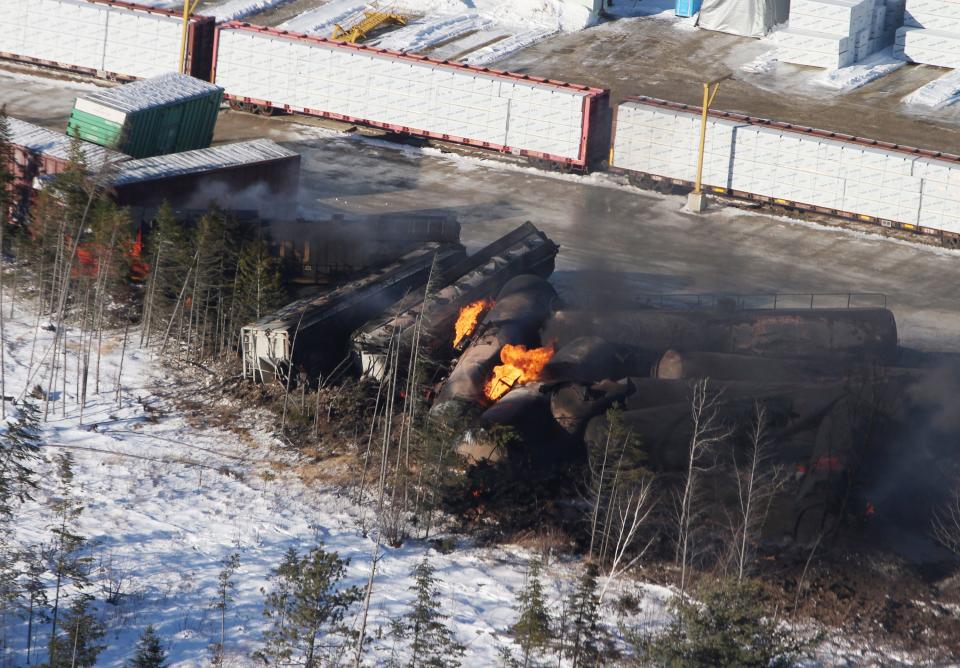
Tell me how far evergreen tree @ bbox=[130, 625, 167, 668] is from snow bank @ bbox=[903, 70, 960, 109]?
3535cm

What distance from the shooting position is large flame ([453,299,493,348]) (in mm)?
24250

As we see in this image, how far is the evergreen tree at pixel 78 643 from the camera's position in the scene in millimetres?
15859

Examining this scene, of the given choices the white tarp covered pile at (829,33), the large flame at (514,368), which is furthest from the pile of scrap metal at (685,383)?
the white tarp covered pile at (829,33)

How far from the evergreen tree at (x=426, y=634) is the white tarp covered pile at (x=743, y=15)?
124 ft

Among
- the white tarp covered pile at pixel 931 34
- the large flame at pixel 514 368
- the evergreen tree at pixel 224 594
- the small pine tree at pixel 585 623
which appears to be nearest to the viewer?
the small pine tree at pixel 585 623

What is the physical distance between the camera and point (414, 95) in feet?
127

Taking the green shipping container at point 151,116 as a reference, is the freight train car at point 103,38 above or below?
above

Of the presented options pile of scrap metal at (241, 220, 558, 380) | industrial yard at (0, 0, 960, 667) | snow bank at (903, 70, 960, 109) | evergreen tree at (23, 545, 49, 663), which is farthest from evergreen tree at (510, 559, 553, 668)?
snow bank at (903, 70, 960, 109)

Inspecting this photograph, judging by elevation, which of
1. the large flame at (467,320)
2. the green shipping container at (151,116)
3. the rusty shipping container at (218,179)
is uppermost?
the green shipping container at (151,116)

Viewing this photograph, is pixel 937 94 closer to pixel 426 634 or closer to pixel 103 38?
pixel 103 38

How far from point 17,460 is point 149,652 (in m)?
6.04

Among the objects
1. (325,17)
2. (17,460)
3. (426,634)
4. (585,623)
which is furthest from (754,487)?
(325,17)

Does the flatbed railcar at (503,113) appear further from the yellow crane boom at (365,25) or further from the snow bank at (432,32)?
the snow bank at (432,32)

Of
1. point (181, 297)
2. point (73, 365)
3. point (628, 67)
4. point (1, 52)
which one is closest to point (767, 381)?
point (181, 297)
